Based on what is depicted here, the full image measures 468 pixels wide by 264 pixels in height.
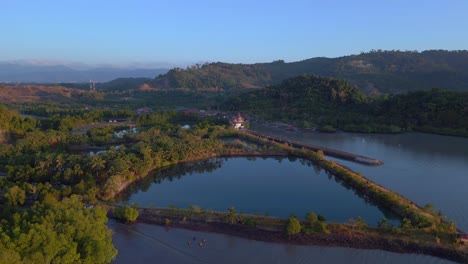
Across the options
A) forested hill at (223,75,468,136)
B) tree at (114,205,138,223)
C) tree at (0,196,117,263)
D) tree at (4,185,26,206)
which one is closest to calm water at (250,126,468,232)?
forested hill at (223,75,468,136)

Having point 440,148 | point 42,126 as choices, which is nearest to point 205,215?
point 440,148

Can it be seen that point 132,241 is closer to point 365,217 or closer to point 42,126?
point 365,217

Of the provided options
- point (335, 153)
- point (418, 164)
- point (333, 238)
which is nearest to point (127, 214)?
point (333, 238)

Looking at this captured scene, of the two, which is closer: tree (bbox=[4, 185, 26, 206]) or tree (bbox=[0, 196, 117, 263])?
tree (bbox=[0, 196, 117, 263])

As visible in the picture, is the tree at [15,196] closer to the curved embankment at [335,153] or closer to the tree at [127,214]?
the tree at [127,214]

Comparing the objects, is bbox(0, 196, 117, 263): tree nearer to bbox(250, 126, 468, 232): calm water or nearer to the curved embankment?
bbox(250, 126, 468, 232): calm water

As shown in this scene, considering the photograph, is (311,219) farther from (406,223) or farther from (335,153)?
(335,153)

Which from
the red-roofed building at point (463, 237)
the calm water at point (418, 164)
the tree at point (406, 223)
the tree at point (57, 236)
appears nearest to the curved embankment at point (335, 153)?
the calm water at point (418, 164)
